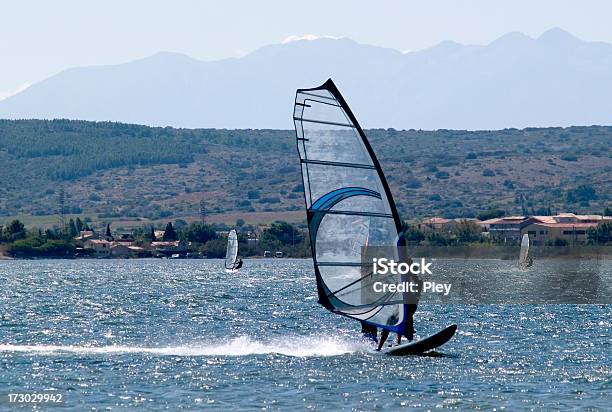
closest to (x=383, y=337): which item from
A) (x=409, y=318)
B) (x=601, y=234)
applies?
(x=409, y=318)

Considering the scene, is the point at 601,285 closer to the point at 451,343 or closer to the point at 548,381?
the point at 451,343

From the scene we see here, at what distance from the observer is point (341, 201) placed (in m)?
33.9

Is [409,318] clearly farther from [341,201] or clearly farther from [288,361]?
[288,361]

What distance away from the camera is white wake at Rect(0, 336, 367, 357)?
40.5 metres

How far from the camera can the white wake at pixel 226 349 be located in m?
40.5

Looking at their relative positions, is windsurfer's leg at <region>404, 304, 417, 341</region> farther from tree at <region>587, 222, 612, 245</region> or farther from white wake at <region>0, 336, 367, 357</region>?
tree at <region>587, 222, 612, 245</region>

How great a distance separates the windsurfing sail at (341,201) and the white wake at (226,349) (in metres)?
4.72

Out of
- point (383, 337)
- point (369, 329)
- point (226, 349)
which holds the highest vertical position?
point (369, 329)

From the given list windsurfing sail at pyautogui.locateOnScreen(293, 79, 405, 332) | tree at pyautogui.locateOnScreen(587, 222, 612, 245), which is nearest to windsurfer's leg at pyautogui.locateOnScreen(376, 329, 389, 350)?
windsurfing sail at pyautogui.locateOnScreen(293, 79, 405, 332)

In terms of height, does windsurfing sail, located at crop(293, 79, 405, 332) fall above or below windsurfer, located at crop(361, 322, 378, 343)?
above

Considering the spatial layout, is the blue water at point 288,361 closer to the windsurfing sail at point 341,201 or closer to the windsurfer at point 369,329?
the windsurfer at point 369,329

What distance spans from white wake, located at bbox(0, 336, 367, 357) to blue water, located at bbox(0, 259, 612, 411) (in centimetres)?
5

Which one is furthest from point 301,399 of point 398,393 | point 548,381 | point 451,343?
A: point 451,343

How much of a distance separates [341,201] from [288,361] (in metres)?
6.36
